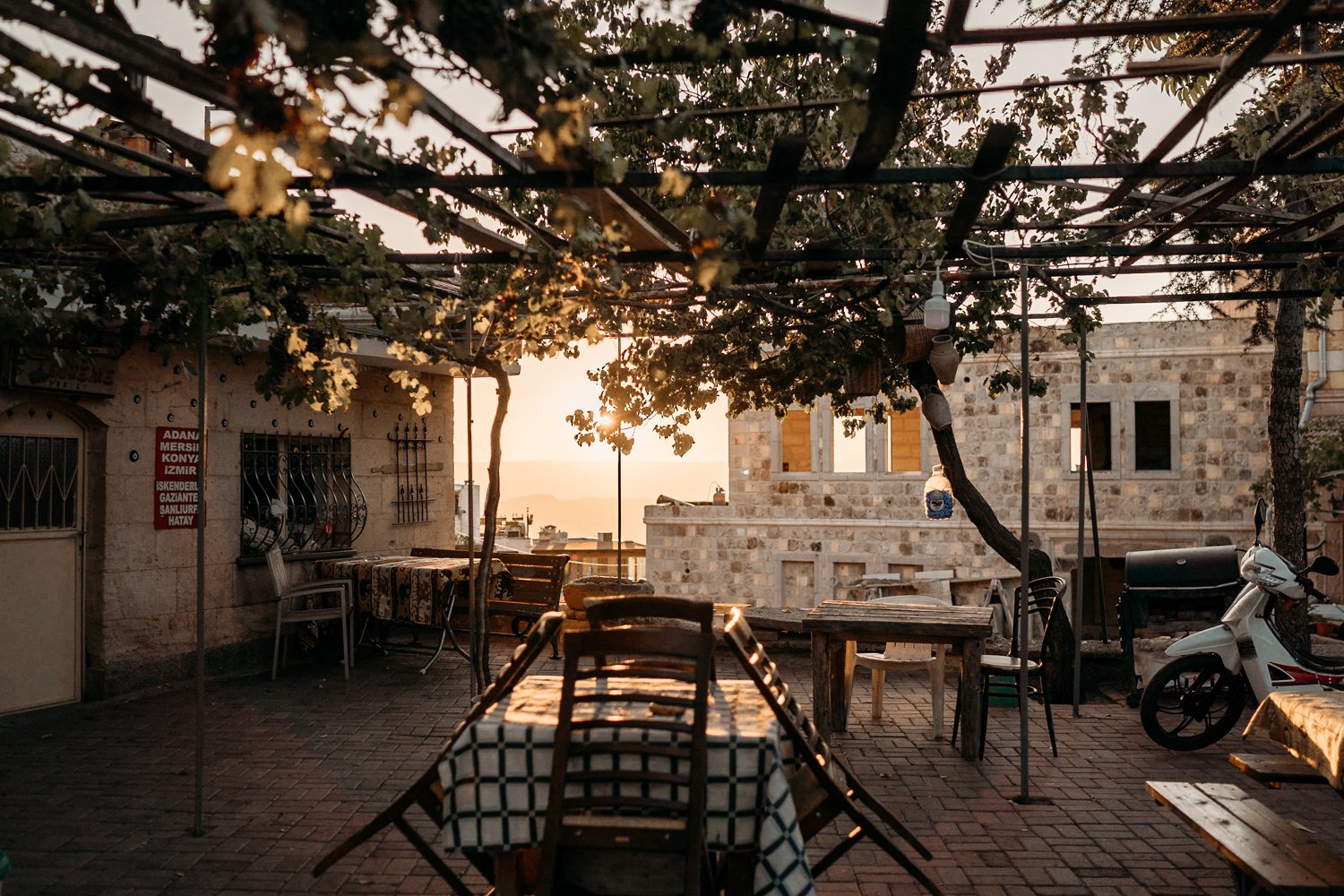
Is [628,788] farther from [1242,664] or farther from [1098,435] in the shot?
[1098,435]

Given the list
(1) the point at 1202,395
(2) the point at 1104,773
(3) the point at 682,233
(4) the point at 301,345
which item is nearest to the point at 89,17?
Answer: (3) the point at 682,233

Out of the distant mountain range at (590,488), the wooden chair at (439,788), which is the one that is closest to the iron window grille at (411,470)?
the wooden chair at (439,788)

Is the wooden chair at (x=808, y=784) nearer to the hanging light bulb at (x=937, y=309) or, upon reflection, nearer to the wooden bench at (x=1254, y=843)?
the wooden bench at (x=1254, y=843)

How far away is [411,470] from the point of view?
11586 mm

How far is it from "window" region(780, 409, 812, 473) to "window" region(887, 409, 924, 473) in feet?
5.30

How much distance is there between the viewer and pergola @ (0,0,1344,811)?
2809mm

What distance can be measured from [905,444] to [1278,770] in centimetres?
1707

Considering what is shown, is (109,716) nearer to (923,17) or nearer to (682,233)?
(682,233)

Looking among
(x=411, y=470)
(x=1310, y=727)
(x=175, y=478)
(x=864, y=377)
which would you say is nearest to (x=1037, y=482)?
(x=864, y=377)

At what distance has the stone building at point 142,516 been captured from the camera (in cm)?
765

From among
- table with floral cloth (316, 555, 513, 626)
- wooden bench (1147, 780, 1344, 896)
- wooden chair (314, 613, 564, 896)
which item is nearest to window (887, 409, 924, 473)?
table with floral cloth (316, 555, 513, 626)

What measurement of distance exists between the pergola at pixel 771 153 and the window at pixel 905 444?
585 inches

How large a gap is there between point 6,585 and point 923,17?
751 cm

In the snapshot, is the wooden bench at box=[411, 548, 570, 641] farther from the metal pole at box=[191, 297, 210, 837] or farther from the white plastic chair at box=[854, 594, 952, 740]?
the metal pole at box=[191, 297, 210, 837]
